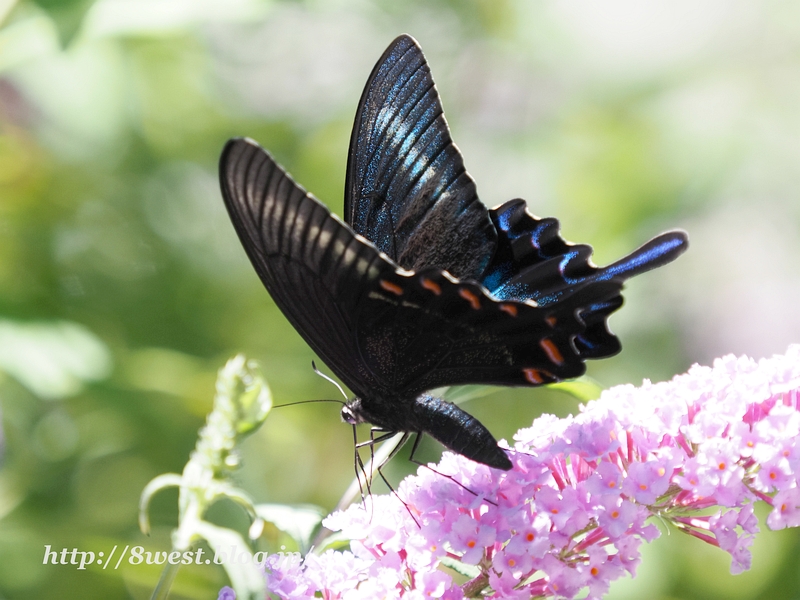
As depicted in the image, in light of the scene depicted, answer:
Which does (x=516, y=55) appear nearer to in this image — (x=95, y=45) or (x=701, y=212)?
(x=701, y=212)

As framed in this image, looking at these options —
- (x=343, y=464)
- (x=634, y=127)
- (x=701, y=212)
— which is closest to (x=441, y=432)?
(x=343, y=464)

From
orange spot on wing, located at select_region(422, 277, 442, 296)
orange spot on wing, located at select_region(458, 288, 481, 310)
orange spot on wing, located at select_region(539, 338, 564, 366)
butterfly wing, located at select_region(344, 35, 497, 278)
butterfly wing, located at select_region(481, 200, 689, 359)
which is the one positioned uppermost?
butterfly wing, located at select_region(344, 35, 497, 278)

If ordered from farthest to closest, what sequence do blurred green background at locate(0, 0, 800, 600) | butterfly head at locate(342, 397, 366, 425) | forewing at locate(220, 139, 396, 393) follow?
blurred green background at locate(0, 0, 800, 600), butterfly head at locate(342, 397, 366, 425), forewing at locate(220, 139, 396, 393)

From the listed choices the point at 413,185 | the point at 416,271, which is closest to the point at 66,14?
the point at 413,185

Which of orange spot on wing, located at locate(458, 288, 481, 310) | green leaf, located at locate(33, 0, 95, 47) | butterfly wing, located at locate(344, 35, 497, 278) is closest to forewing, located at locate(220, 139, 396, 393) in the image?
orange spot on wing, located at locate(458, 288, 481, 310)

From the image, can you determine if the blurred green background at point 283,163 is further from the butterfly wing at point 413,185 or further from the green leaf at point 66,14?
the butterfly wing at point 413,185

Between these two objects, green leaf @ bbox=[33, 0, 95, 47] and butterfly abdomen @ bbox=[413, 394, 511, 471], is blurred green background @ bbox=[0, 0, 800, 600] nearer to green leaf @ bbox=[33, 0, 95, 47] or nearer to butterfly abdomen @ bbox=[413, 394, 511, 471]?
green leaf @ bbox=[33, 0, 95, 47]

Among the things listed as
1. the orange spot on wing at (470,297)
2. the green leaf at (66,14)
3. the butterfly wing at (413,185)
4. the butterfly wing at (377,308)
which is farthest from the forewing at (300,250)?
the green leaf at (66,14)
